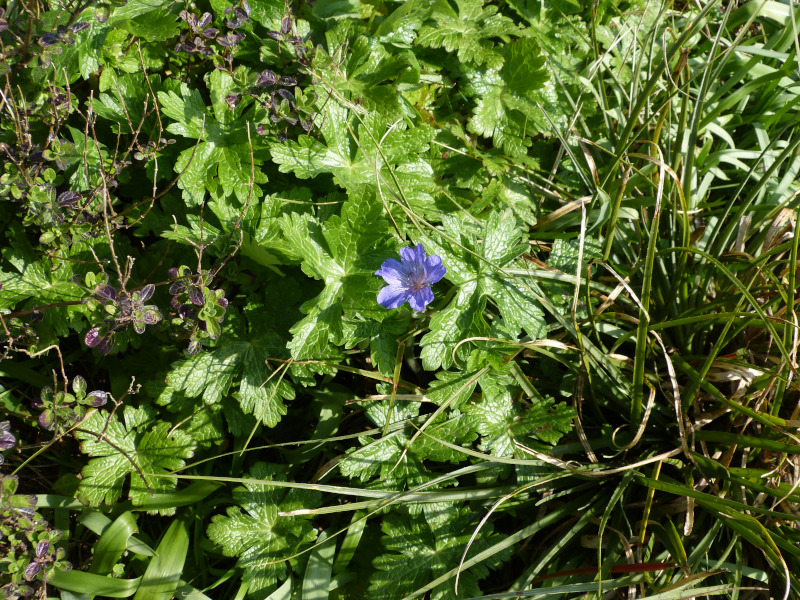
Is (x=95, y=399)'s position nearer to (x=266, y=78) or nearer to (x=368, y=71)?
(x=266, y=78)

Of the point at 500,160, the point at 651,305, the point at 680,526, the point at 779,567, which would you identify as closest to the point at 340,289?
the point at 500,160

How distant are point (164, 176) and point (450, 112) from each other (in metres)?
1.27

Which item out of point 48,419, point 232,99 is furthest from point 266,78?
A: point 48,419

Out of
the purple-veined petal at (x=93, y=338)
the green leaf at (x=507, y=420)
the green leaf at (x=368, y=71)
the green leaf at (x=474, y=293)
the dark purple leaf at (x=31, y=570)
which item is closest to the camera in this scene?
the dark purple leaf at (x=31, y=570)

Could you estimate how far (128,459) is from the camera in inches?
84.5

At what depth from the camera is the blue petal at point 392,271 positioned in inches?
73.9

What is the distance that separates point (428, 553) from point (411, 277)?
973 millimetres

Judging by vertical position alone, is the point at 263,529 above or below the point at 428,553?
below

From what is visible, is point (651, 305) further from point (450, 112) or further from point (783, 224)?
point (450, 112)

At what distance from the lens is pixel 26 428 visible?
7.95ft

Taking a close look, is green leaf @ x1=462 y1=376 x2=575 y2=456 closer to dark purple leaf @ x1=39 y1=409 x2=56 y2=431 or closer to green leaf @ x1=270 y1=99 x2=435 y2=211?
green leaf @ x1=270 y1=99 x2=435 y2=211

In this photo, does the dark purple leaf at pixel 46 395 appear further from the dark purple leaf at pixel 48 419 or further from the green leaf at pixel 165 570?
the green leaf at pixel 165 570

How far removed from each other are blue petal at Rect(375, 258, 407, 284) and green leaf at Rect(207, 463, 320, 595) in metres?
0.86

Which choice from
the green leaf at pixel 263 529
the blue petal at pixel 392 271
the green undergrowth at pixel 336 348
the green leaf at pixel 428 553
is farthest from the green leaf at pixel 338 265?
the green leaf at pixel 428 553
